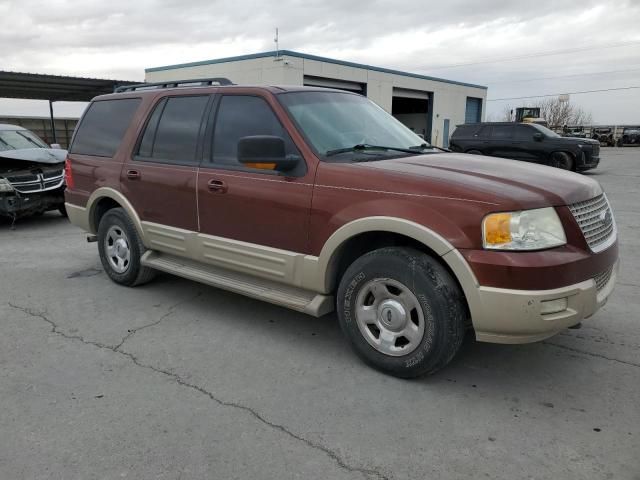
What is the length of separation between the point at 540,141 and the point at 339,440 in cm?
1667

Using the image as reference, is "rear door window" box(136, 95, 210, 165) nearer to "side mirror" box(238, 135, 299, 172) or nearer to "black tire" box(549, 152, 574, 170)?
"side mirror" box(238, 135, 299, 172)

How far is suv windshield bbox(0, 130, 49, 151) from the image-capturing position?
9289 millimetres

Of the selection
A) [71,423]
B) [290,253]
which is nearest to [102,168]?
[290,253]

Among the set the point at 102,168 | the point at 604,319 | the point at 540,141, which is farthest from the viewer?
the point at 540,141

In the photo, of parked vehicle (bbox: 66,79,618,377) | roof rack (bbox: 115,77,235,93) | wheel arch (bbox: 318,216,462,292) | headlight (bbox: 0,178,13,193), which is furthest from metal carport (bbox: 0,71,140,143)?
wheel arch (bbox: 318,216,462,292)

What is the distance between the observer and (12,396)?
319 centimetres

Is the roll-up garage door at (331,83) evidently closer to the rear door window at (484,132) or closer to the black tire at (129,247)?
the rear door window at (484,132)

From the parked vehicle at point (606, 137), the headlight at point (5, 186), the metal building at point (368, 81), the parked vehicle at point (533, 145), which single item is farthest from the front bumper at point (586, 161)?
the parked vehicle at point (606, 137)

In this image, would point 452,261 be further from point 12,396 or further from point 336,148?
point 12,396

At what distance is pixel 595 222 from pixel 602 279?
0.36 m

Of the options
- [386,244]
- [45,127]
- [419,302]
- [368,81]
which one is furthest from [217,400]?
[45,127]

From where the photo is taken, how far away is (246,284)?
13.3 feet

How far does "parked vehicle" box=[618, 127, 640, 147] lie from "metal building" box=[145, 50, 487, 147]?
571 inches

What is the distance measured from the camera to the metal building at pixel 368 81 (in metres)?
23.3
